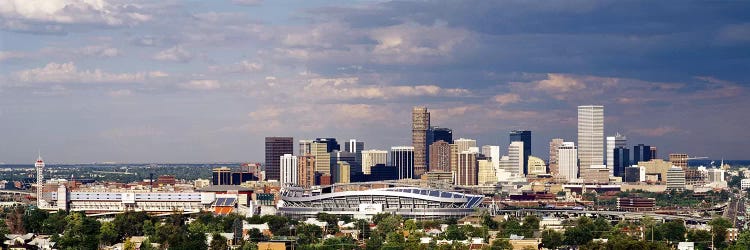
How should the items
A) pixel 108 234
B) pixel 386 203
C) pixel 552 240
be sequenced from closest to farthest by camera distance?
1. pixel 108 234
2. pixel 552 240
3. pixel 386 203

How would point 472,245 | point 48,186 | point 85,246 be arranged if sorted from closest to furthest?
point 85,246, point 472,245, point 48,186

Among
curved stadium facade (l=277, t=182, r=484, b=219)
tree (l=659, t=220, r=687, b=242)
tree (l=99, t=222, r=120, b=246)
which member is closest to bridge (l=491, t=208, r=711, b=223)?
curved stadium facade (l=277, t=182, r=484, b=219)

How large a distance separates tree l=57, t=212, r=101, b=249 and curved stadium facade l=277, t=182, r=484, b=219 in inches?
1370

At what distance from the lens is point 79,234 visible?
86.8 metres

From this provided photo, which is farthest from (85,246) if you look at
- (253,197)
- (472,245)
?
(253,197)

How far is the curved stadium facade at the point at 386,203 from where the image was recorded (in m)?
134

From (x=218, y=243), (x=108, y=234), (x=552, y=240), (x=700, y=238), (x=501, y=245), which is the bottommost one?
(x=700, y=238)

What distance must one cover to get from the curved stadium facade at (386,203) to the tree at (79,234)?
3480cm

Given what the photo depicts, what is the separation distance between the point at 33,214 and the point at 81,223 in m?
15.5

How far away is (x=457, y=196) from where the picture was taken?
14075cm

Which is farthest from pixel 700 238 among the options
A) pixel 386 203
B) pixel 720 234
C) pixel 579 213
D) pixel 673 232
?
pixel 579 213

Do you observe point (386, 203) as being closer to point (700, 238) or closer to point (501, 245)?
point (700, 238)

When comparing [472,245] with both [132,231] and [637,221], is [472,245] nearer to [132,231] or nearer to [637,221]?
[132,231]

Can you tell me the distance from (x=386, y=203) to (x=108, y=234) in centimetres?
5319
